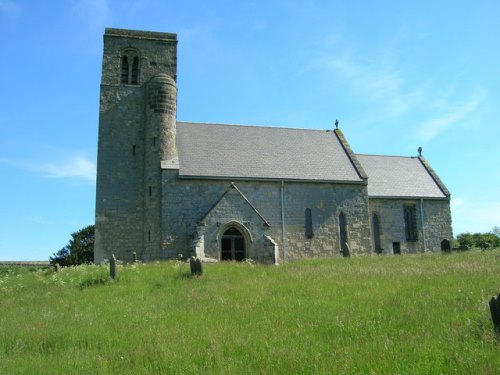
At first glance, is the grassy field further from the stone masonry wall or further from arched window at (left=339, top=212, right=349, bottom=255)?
arched window at (left=339, top=212, right=349, bottom=255)

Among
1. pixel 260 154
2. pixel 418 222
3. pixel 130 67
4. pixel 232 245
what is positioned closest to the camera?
pixel 232 245

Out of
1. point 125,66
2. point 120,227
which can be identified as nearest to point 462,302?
point 120,227

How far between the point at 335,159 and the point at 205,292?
65.0 ft

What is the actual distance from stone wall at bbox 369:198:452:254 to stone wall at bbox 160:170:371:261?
126 inches

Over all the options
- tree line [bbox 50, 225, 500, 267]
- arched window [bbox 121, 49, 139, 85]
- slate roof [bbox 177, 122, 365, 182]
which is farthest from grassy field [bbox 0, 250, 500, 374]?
tree line [bbox 50, 225, 500, 267]

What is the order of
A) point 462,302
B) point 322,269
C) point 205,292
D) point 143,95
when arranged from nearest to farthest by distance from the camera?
point 462,302 < point 205,292 < point 322,269 < point 143,95

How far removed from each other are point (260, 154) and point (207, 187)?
199 inches

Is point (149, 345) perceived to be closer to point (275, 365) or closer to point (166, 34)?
point (275, 365)

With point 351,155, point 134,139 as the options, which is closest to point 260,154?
point 351,155

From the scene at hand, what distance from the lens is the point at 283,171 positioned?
28516 mm

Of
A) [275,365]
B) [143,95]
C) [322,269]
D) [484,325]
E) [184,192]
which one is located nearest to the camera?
Result: [275,365]

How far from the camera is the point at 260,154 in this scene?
2966 centimetres

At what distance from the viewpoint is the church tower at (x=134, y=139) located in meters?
26.2

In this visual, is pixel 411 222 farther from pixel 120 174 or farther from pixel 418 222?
pixel 120 174
